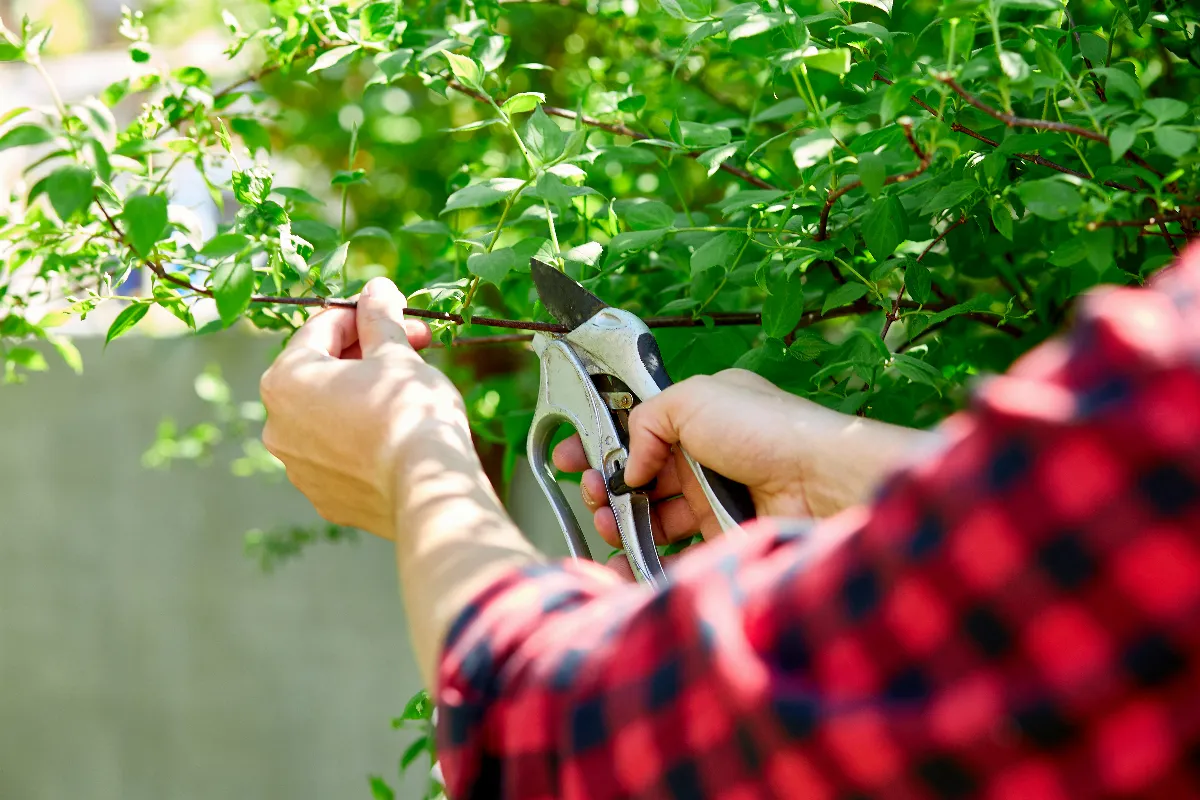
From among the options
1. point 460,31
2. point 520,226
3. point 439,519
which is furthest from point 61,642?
point 439,519

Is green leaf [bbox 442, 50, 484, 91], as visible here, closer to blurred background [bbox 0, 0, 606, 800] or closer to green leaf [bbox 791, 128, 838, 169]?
green leaf [bbox 791, 128, 838, 169]

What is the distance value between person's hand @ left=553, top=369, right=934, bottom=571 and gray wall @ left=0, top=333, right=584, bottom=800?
1.93 meters

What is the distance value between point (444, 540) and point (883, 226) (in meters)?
0.54

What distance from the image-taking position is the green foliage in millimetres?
861

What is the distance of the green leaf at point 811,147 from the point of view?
0.85m

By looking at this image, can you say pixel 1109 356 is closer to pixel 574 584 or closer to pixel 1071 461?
pixel 1071 461

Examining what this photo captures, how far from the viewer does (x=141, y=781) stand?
116 inches

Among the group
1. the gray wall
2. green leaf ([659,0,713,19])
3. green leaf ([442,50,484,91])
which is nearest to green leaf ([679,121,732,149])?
green leaf ([659,0,713,19])

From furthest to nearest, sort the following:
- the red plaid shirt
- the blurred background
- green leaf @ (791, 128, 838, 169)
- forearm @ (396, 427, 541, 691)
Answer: the blurred background
green leaf @ (791, 128, 838, 169)
forearm @ (396, 427, 541, 691)
the red plaid shirt

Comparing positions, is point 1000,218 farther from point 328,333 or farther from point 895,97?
point 328,333

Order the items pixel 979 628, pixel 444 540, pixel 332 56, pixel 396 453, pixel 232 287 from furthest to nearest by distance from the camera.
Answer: pixel 332 56, pixel 232 287, pixel 396 453, pixel 444 540, pixel 979 628

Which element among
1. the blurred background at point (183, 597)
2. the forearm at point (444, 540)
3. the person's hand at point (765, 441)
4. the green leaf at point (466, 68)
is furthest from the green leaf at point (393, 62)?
Result: the blurred background at point (183, 597)

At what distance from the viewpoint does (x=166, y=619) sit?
293 cm

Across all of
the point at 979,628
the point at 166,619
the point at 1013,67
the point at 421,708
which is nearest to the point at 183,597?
the point at 166,619
